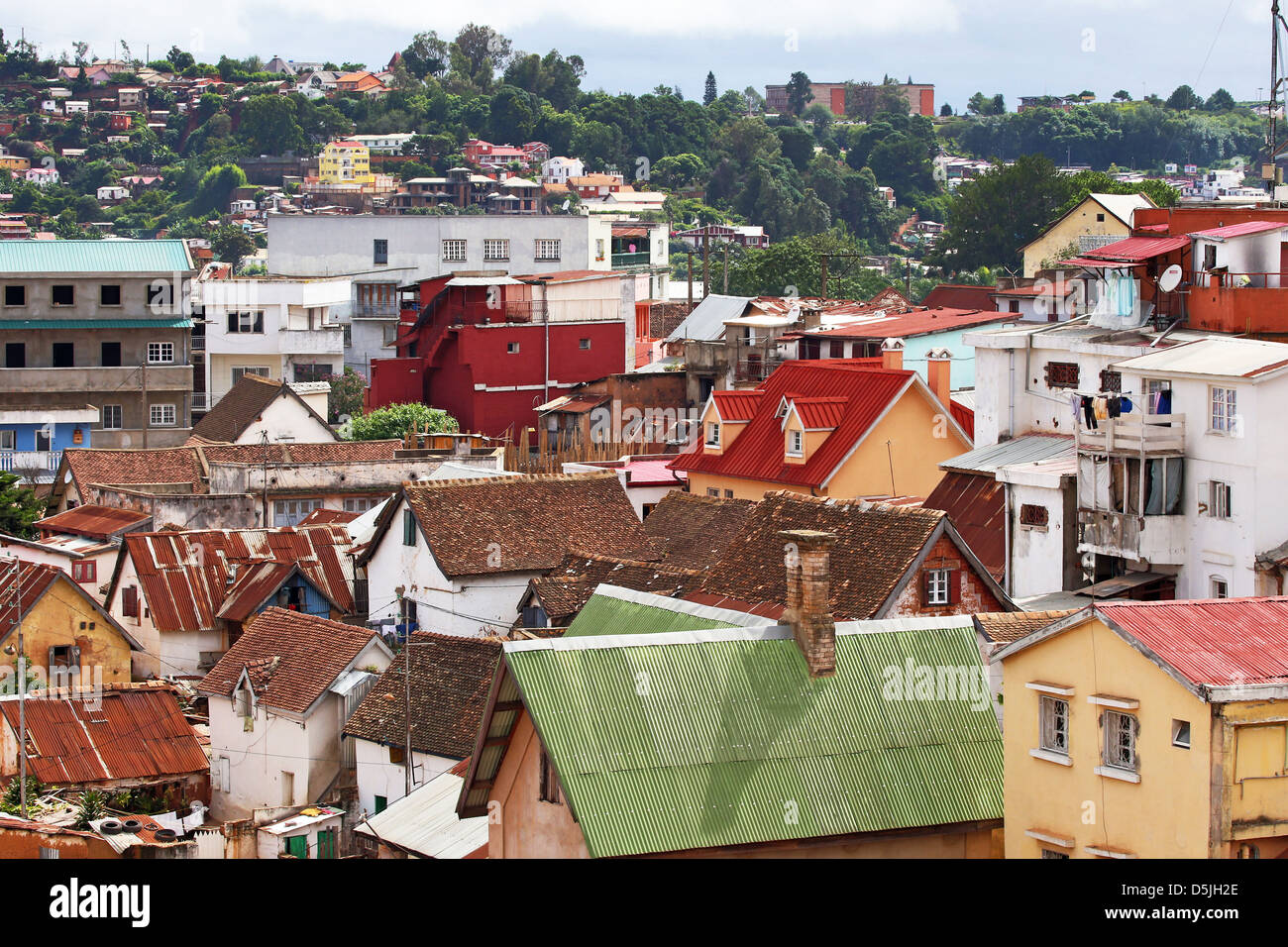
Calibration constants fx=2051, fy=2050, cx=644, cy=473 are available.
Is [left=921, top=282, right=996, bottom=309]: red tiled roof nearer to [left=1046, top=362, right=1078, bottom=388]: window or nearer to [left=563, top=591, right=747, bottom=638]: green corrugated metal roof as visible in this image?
[left=1046, top=362, right=1078, bottom=388]: window

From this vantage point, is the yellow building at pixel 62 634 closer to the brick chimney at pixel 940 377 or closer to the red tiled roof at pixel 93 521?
the red tiled roof at pixel 93 521

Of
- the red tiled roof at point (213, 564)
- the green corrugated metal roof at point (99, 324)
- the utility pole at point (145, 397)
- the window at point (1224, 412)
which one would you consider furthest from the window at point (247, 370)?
the window at point (1224, 412)

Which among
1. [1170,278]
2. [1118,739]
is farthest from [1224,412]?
[1118,739]

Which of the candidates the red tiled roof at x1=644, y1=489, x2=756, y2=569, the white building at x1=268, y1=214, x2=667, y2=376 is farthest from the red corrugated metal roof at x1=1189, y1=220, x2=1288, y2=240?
the white building at x1=268, y1=214, x2=667, y2=376

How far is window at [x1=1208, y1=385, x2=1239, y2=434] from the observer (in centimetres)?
3193

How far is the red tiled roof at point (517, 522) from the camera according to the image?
40.6 metres

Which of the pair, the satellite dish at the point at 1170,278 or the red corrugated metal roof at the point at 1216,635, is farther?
the satellite dish at the point at 1170,278

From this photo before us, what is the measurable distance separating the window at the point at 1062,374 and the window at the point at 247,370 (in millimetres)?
47653

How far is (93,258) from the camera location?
74812 millimetres

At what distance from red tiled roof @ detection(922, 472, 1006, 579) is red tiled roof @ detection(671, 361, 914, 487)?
5544mm
